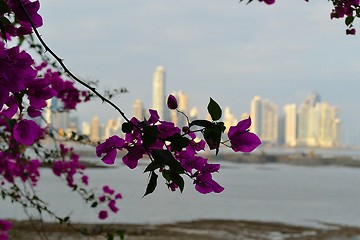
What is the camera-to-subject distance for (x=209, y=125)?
2.80 ft

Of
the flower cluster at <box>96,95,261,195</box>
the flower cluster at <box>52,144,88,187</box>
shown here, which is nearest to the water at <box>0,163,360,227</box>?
the flower cluster at <box>52,144,88,187</box>

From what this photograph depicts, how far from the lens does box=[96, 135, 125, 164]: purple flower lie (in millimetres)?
933

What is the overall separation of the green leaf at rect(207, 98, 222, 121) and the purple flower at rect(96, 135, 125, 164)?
172 mm

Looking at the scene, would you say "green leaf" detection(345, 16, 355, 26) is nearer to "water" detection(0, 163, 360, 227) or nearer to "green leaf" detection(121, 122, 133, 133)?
"green leaf" detection(121, 122, 133, 133)

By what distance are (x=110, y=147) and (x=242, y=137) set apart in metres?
0.22

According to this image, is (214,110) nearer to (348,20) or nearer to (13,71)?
(13,71)

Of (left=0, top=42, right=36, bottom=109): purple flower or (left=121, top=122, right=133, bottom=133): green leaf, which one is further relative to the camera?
(left=121, top=122, right=133, bottom=133): green leaf

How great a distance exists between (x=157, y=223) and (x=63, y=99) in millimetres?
12064

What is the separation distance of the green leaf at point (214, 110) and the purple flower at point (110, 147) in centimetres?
17

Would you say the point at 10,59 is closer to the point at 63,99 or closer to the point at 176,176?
the point at 176,176

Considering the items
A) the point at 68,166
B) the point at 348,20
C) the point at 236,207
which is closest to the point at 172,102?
the point at 348,20

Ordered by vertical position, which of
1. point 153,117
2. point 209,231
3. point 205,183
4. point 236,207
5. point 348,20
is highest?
point 348,20

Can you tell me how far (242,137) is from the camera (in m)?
0.90

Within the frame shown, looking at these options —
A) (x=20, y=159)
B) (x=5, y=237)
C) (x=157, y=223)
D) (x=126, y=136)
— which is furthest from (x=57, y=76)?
(x=157, y=223)
